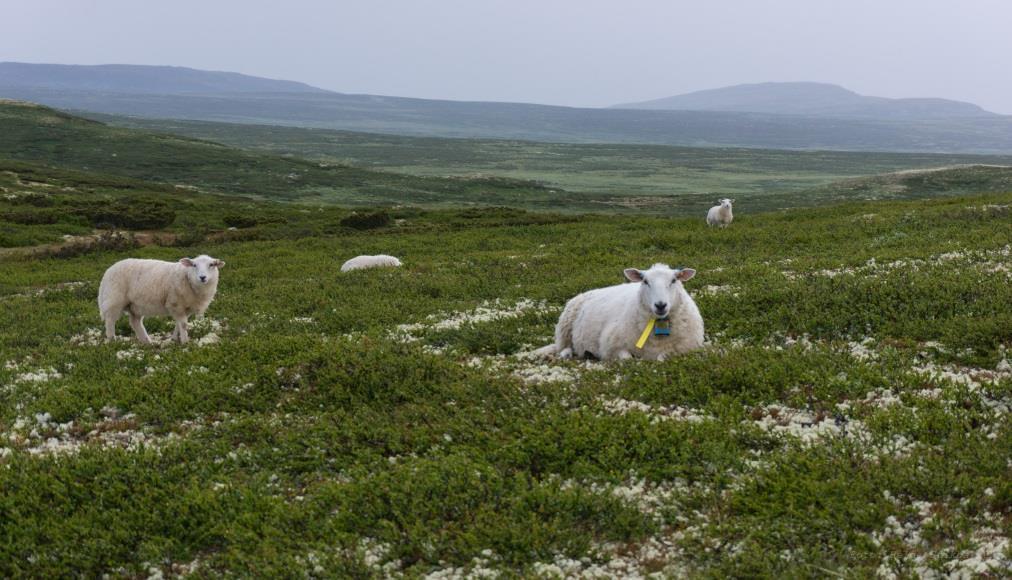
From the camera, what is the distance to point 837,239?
1259 inches

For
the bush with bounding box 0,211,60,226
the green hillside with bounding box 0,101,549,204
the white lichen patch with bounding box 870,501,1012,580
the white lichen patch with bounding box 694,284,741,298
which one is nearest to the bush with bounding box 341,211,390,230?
the bush with bounding box 0,211,60,226

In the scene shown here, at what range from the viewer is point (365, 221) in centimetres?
5694

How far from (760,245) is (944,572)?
2653 centimetres

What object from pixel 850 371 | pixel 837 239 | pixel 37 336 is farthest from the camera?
pixel 837 239

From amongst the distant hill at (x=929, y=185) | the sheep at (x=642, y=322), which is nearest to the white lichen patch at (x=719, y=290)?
the sheep at (x=642, y=322)

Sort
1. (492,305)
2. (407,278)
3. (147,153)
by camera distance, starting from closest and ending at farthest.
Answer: (492,305) < (407,278) < (147,153)

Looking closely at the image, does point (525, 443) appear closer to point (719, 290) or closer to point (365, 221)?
point (719, 290)

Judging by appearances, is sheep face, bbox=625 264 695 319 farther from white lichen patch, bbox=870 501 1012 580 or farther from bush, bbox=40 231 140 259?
bush, bbox=40 231 140 259

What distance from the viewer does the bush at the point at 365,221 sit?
5631 centimetres

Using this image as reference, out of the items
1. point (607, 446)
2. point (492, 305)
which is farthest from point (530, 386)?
point (492, 305)

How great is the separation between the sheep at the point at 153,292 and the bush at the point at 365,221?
120 feet

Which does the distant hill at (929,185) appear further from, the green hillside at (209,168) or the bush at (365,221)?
the bush at (365,221)

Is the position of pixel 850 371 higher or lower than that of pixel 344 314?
higher

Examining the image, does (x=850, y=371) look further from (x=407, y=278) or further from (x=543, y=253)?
(x=543, y=253)
